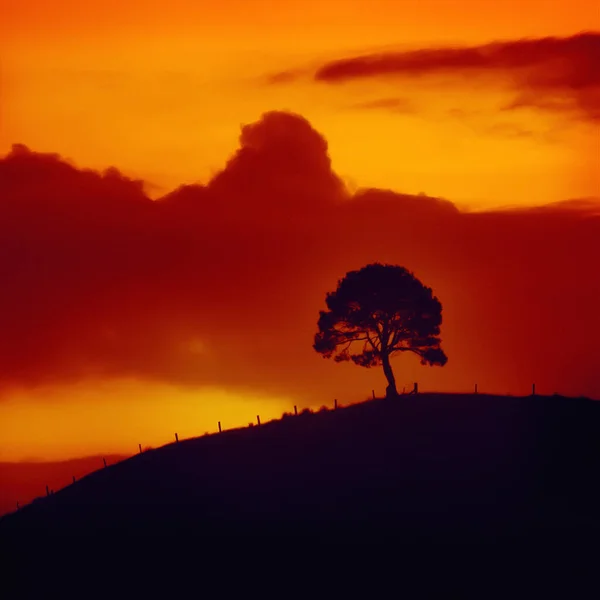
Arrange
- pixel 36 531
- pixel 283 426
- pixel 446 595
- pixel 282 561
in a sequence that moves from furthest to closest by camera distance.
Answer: pixel 283 426 < pixel 36 531 < pixel 282 561 < pixel 446 595

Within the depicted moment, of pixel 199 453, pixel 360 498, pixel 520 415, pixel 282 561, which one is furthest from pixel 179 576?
pixel 520 415

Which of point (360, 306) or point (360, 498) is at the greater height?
point (360, 306)

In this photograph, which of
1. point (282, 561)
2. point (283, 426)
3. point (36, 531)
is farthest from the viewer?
point (283, 426)

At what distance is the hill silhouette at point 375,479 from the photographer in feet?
380

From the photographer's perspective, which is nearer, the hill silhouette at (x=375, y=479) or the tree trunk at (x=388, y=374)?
the hill silhouette at (x=375, y=479)

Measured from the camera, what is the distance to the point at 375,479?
405 feet

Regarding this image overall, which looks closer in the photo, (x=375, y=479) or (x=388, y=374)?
(x=375, y=479)

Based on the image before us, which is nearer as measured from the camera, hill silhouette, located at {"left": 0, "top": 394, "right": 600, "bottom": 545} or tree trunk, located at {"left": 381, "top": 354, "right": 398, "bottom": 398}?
hill silhouette, located at {"left": 0, "top": 394, "right": 600, "bottom": 545}

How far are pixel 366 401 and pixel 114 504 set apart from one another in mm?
22144

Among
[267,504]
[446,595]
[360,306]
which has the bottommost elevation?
[446,595]

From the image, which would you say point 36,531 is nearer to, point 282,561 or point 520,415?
point 282,561

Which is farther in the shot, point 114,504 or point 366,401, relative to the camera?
point 366,401

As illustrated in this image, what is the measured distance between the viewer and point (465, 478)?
12212 cm

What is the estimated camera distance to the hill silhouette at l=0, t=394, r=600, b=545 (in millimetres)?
115875
